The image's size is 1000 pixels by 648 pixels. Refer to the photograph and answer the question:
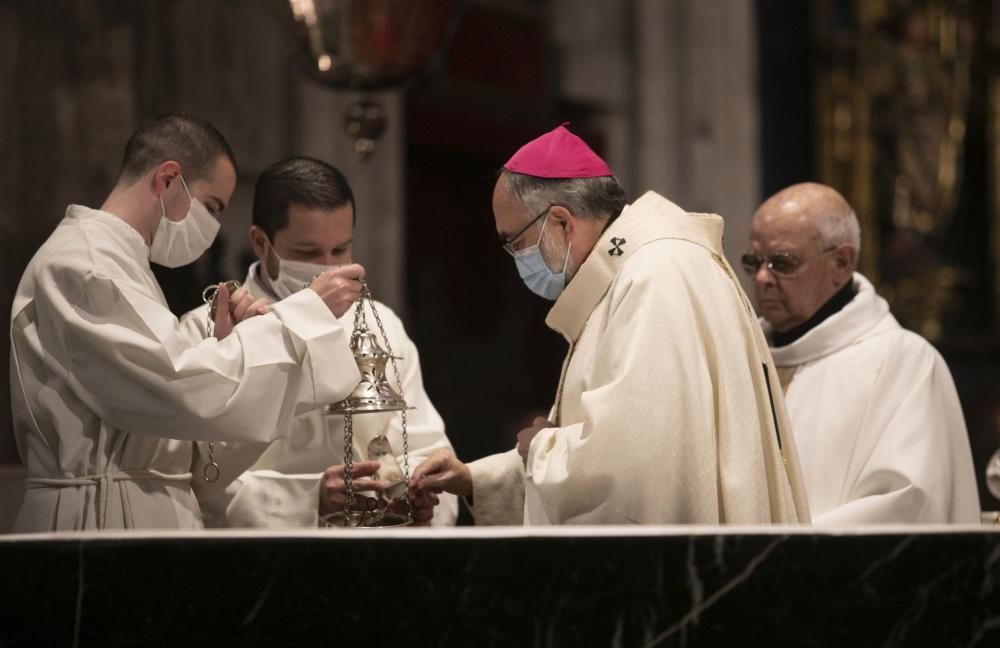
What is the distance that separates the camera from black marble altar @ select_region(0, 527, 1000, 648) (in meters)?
2.91

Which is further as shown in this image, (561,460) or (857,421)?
(857,421)

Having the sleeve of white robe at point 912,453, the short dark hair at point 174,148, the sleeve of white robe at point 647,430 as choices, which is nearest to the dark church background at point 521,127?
the short dark hair at point 174,148

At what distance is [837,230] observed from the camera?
5277 millimetres

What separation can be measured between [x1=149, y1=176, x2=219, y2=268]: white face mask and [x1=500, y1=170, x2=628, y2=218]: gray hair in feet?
2.73

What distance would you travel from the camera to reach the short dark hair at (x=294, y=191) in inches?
183

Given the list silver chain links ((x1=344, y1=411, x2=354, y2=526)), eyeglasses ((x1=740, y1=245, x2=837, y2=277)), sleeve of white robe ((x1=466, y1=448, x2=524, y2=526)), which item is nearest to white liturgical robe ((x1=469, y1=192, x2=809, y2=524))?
sleeve of white robe ((x1=466, y1=448, x2=524, y2=526))

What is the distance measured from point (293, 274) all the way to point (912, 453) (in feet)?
6.31

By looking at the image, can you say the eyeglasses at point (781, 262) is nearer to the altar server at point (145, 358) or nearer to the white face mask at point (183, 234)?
the altar server at point (145, 358)

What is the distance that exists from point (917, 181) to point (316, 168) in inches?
301

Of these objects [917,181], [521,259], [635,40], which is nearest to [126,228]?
[521,259]

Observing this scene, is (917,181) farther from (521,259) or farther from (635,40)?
(521,259)

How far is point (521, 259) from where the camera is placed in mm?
4168

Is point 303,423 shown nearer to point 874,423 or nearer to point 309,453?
point 309,453

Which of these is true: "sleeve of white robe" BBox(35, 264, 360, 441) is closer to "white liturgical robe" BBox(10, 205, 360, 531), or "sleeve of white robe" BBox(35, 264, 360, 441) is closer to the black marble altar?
"white liturgical robe" BBox(10, 205, 360, 531)
